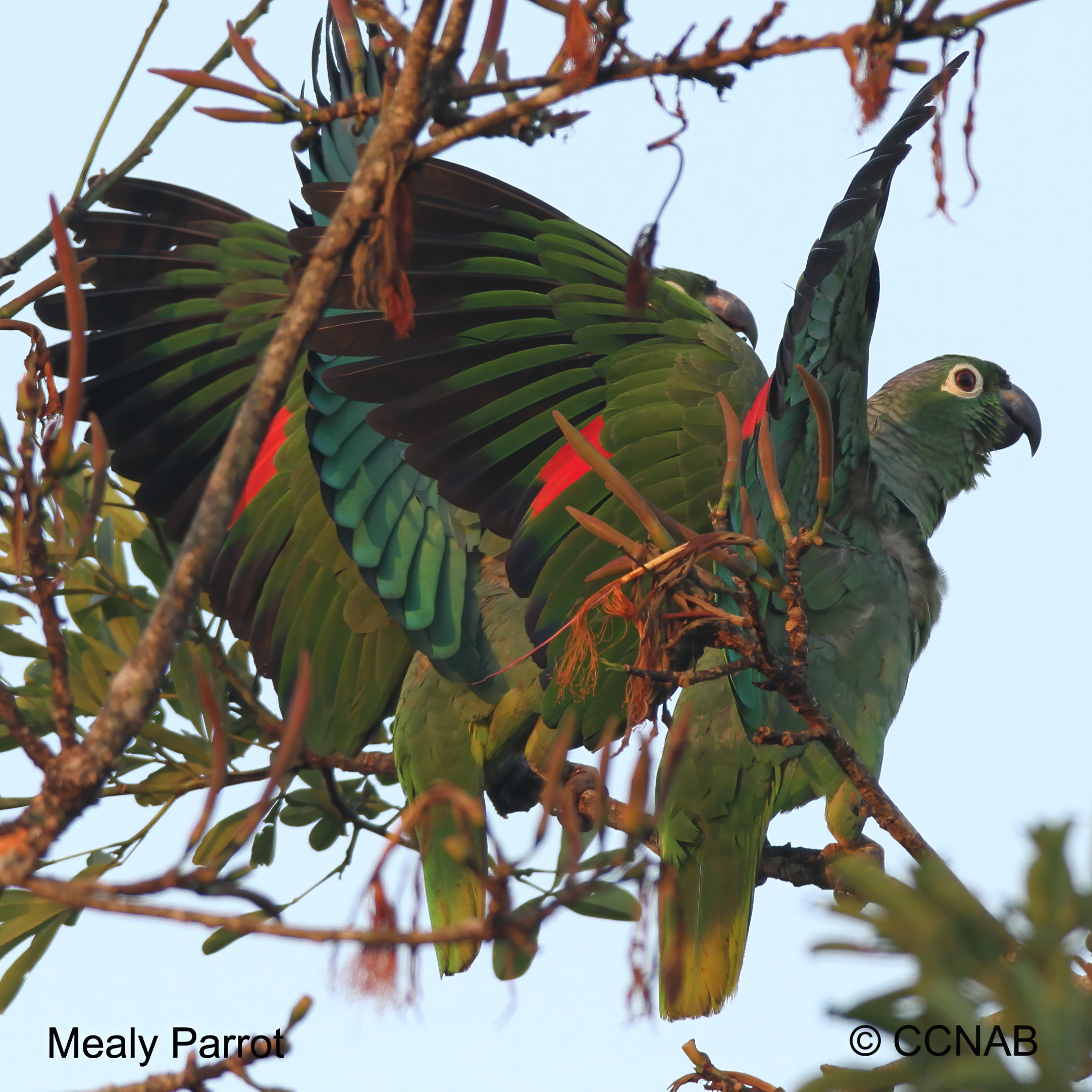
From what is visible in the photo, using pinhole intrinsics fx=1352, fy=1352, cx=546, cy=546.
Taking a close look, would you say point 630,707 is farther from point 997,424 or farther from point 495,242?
point 997,424

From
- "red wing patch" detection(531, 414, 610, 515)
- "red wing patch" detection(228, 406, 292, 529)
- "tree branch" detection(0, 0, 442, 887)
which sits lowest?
"tree branch" detection(0, 0, 442, 887)

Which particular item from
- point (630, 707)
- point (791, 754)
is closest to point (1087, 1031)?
point (630, 707)

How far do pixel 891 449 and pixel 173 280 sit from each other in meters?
2.07

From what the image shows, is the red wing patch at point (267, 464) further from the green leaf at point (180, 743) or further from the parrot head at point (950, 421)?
the parrot head at point (950, 421)

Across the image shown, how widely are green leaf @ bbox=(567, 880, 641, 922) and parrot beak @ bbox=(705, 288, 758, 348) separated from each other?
221cm

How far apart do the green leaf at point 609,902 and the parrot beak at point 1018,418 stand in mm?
2054

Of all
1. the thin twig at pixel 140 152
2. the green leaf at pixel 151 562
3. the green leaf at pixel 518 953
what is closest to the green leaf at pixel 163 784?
the green leaf at pixel 151 562

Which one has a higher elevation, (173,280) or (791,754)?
(173,280)

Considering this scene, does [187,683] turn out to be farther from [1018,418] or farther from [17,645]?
[1018,418]

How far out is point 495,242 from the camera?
3.28m

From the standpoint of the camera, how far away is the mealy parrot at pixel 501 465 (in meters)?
3.00

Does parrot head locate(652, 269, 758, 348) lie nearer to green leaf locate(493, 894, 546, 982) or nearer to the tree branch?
green leaf locate(493, 894, 546, 982)

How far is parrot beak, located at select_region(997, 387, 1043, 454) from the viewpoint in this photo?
12.6 ft

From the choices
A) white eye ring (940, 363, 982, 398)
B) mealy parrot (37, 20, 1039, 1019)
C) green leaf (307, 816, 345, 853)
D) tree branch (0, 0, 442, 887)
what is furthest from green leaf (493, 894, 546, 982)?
Answer: white eye ring (940, 363, 982, 398)
